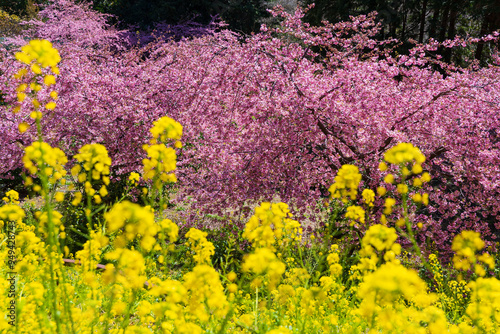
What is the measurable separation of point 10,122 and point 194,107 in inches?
127

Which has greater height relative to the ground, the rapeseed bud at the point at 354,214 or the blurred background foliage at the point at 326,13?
the blurred background foliage at the point at 326,13

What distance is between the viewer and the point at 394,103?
5.59m

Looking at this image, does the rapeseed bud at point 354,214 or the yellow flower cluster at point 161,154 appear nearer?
the yellow flower cluster at point 161,154

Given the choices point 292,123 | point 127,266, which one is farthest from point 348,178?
point 292,123

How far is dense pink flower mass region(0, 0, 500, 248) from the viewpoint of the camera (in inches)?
204

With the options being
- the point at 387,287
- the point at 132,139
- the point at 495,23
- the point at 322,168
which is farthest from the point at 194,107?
the point at 495,23

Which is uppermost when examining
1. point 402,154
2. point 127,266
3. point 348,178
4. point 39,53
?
point 39,53

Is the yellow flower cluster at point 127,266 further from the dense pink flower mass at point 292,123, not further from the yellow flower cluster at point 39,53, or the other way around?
the dense pink flower mass at point 292,123

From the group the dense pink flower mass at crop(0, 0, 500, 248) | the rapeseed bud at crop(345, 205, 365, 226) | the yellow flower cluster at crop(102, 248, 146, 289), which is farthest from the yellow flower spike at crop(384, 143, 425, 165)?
the dense pink flower mass at crop(0, 0, 500, 248)

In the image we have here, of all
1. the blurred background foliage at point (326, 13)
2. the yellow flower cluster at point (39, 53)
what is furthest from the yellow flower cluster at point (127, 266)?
the blurred background foliage at point (326, 13)

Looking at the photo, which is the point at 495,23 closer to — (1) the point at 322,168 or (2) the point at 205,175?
(1) the point at 322,168

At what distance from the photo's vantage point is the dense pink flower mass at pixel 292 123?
17.0ft

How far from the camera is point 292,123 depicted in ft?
17.6

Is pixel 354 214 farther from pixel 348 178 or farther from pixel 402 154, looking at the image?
pixel 402 154
